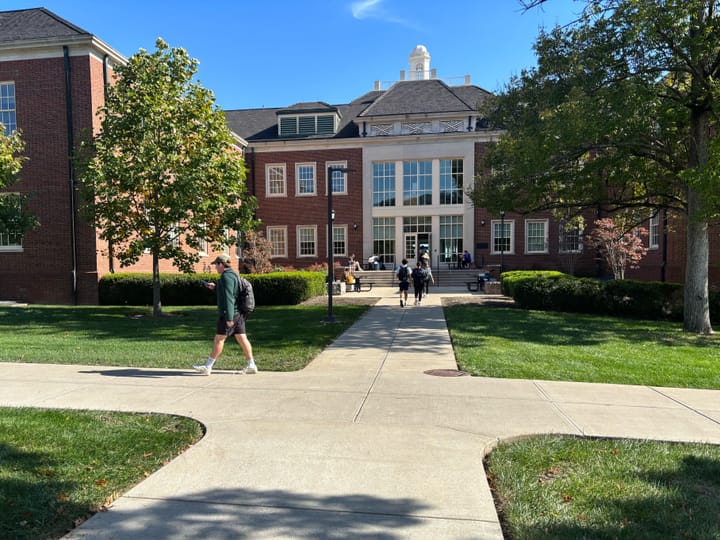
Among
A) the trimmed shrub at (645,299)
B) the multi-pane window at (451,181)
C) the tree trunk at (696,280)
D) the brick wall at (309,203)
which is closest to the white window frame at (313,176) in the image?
the brick wall at (309,203)

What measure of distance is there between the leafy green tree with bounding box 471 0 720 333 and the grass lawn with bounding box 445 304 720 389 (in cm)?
237

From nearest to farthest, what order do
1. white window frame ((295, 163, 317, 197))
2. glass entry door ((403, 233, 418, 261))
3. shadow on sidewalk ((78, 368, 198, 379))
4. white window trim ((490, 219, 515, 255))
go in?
shadow on sidewalk ((78, 368, 198, 379)) < white window trim ((490, 219, 515, 255)) < glass entry door ((403, 233, 418, 261)) < white window frame ((295, 163, 317, 197))

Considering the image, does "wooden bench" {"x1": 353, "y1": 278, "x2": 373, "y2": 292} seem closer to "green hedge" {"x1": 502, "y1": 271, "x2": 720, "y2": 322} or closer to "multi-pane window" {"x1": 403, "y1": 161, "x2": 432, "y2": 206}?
"multi-pane window" {"x1": 403, "y1": 161, "x2": 432, "y2": 206}

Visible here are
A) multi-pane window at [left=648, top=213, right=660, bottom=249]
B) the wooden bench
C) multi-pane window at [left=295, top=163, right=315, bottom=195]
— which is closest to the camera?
the wooden bench

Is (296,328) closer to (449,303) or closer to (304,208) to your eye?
(449,303)

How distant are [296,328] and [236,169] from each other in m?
5.64

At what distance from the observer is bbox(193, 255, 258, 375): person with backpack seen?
278 inches

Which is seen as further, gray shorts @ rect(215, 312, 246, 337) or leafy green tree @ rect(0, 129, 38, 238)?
leafy green tree @ rect(0, 129, 38, 238)

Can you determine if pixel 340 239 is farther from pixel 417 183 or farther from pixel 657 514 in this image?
pixel 657 514

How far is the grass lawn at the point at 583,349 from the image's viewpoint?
24.0ft

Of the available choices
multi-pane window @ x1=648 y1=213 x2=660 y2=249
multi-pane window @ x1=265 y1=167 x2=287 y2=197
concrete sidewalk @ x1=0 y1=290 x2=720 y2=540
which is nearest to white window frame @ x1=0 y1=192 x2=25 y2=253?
concrete sidewalk @ x1=0 y1=290 x2=720 y2=540

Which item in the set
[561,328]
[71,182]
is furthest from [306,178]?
[561,328]

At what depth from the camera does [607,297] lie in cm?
1541

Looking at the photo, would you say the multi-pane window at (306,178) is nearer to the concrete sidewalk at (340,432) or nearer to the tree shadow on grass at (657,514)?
the concrete sidewalk at (340,432)
